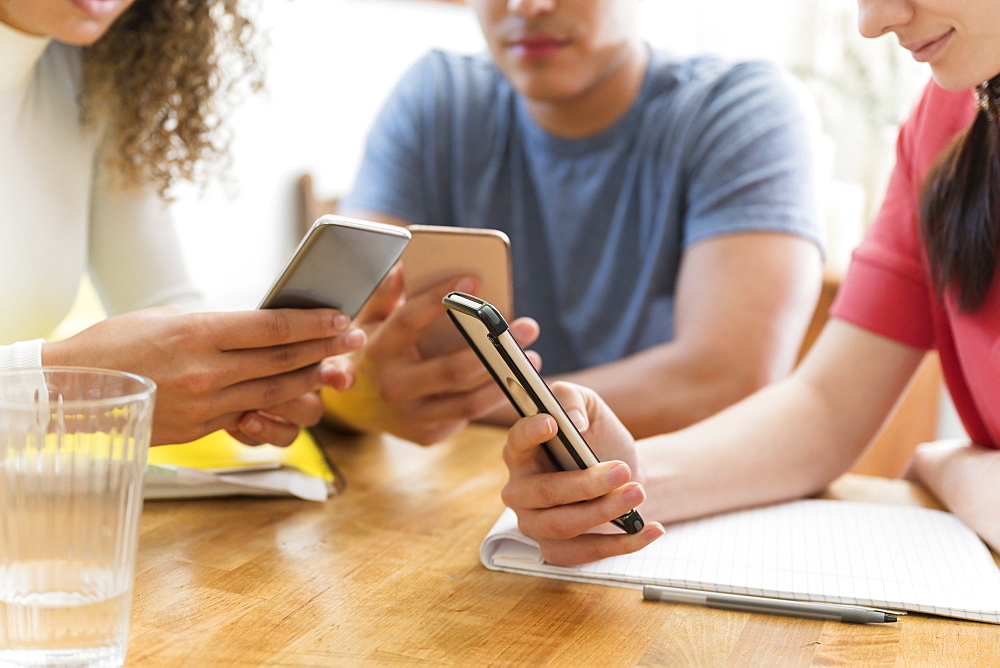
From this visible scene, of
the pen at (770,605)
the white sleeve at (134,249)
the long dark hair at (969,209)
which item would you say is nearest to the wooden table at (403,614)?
the pen at (770,605)

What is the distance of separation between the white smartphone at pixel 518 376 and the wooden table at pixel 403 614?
0.10 meters

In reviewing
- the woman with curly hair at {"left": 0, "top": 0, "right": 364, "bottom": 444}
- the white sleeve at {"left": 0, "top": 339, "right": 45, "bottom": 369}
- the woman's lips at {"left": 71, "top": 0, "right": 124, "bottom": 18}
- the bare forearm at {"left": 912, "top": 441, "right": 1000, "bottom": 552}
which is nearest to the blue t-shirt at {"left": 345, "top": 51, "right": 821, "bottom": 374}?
the woman with curly hair at {"left": 0, "top": 0, "right": 364, "bottom": 444}

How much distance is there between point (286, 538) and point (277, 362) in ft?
0.55

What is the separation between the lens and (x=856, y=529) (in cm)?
83

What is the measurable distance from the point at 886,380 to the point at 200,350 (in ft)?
2.32

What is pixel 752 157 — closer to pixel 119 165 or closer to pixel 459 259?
pixel 459 259

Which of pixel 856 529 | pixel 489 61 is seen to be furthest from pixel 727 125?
pixel 856 529

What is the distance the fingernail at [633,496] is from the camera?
0.70m

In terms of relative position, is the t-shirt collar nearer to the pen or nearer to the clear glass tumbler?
the clear glass tumbler

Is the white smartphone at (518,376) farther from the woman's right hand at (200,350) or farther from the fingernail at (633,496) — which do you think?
the woman's right hand at (200,350)

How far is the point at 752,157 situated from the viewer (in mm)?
1365

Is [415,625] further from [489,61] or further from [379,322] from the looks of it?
[489,61]

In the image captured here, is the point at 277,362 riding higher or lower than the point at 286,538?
higher

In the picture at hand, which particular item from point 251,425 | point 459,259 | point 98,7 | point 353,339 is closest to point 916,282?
point 459,259
